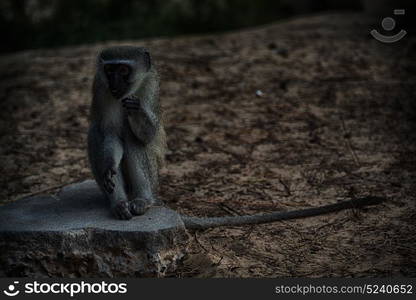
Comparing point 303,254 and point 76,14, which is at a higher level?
point 76,14

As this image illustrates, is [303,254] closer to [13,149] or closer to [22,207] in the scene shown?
[22,207]

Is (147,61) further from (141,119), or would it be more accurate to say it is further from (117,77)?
(141,119)

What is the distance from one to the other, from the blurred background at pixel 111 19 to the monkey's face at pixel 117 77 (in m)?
7.71

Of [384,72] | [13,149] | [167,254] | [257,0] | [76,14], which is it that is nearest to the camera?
[167,254]

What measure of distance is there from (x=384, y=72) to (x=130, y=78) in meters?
4.97

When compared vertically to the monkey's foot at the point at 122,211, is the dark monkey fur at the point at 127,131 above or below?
above

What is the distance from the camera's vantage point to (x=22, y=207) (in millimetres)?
4633

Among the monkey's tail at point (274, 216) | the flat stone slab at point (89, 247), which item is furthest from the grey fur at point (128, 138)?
the monkey's tail at point (274, 216)

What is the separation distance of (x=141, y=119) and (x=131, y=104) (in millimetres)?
125

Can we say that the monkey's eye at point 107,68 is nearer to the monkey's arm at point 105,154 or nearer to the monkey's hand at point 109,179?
the monkey's arm at point 105,154

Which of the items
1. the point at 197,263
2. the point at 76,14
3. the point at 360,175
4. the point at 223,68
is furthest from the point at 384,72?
the point at 76,14

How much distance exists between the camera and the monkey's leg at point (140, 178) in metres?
4.52

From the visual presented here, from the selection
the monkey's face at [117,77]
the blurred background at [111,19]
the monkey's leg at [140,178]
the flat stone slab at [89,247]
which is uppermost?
the monkey's face at [117,77]

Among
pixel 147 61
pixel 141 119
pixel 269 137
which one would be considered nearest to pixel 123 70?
pixel 147 61
